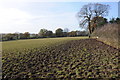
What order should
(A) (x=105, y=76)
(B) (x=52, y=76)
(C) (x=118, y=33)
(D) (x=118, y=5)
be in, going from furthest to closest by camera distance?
(D) (x=118, y=5)
(C) (x=118, y=33)
(B) (x=52, y=76)
(A) (x=105, y=76)

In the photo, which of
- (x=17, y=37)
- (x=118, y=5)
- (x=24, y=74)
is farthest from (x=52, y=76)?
(x=17, y=37)

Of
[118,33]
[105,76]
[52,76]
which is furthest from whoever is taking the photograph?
[118,33]

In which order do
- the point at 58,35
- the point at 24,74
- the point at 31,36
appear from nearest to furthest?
the point at 24,74 → the point at 31,36 → the point at 58,35

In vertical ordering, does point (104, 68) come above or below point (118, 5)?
below

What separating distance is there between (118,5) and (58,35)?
139 feet

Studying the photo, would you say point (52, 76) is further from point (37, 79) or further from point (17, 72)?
point (17, 72)

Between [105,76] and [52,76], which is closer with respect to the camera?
[105,76]

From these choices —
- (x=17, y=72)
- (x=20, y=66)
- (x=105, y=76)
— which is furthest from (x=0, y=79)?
(x=105, y=76)

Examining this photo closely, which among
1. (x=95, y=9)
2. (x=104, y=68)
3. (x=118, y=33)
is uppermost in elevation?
(x=95, y=9)

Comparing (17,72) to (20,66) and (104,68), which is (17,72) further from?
(104,68)

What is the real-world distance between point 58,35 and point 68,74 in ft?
166

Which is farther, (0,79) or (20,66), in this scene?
(20,66)

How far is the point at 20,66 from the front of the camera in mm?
6375

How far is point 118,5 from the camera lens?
1427cm
